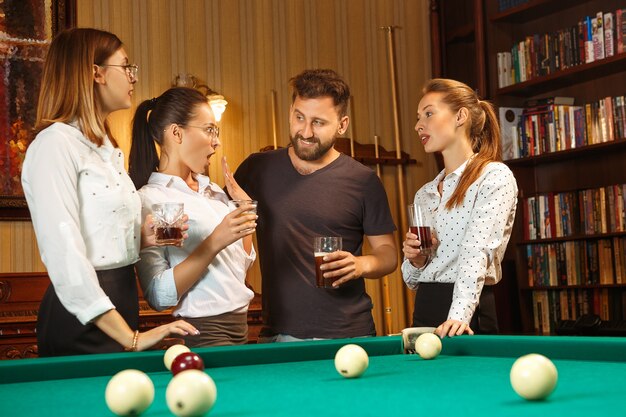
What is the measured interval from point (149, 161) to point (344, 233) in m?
0.84

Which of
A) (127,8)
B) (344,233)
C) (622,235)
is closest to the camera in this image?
(344,233)

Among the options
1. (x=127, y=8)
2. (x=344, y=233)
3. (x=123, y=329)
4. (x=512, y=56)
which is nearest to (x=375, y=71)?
(x=512, y=56)

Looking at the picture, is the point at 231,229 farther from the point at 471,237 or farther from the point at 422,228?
the point at 471,237

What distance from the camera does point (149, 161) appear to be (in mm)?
3076

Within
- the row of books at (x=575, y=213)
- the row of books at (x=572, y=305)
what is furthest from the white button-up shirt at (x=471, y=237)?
the row of books at (x=572, y=305)

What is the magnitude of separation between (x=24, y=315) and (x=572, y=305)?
3.23m

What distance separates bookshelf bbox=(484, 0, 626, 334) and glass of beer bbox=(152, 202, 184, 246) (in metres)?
3.13

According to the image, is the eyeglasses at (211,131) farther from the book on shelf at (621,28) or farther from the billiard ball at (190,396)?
the book on shelf at (621,28)

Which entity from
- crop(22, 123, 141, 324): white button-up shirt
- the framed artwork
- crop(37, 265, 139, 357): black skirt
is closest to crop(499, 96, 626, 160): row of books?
the framed artwork

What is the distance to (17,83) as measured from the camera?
4.87m

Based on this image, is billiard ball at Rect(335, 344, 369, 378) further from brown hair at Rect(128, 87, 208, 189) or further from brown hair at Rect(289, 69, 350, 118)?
brown hair at Rect(289, 69, 350, 118)

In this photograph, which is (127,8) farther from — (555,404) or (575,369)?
(555,404)

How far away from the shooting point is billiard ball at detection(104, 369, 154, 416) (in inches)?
55.8

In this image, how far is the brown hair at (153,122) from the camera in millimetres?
3061
